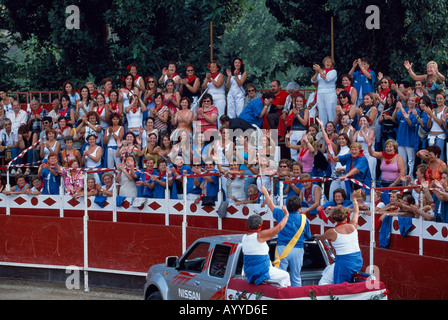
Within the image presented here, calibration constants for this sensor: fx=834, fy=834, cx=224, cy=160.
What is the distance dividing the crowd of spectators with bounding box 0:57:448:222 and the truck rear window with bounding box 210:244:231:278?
136 inches

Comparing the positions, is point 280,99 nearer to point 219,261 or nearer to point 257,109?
point 257,109

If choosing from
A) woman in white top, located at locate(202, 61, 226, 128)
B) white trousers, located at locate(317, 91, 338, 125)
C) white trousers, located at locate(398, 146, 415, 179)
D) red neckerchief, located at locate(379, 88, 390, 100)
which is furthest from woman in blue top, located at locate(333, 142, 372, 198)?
woman in white top, located at locate(202, 61, 226, 128)

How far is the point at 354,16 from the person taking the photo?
22078 mm

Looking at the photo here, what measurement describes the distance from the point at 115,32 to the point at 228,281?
58.1ft

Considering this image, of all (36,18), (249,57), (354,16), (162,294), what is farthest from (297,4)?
(249,57)

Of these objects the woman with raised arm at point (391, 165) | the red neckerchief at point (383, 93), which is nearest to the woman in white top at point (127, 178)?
the woman with raised arm at point (391, 165)

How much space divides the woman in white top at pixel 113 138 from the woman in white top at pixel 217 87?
2.29 meters

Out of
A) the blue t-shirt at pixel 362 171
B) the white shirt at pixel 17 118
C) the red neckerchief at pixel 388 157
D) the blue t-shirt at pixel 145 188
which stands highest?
the white shirt at pixel 17 118

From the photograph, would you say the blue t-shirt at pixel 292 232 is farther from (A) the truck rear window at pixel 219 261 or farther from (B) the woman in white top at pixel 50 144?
(B) the woman in white top at pixel 50 144

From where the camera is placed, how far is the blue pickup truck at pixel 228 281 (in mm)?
10000

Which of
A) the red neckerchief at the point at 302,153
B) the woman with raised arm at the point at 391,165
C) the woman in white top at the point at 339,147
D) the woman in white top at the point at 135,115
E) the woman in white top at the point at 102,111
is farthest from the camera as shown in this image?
the woman in white top at the point at 102,111

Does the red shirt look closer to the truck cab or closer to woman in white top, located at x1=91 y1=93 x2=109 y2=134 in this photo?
woman in white top, located at x1=91 y1=93 x2=109 y2=134
